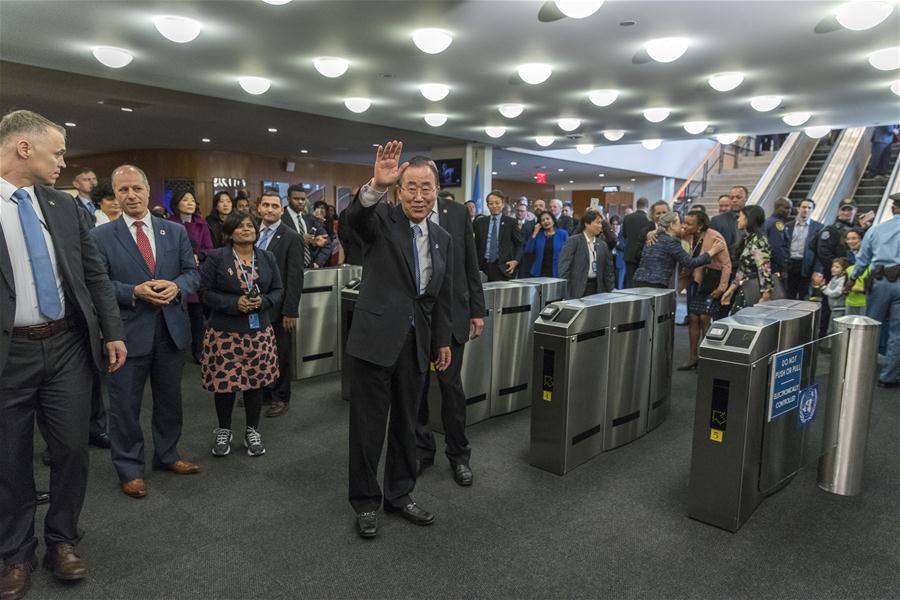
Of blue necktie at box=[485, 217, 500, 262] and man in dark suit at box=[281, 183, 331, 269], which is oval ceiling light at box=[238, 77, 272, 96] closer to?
man in dark suit at box=[281, 183, 331, 269]

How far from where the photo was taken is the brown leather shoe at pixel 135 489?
279 cm

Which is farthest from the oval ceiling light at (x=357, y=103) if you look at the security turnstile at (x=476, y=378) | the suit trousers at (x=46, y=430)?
the suit trousers at (x=46, y=430)

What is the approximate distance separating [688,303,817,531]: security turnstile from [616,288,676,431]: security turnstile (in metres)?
1.02

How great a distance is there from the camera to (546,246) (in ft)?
24.1

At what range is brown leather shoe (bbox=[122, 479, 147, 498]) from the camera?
279 centimetres

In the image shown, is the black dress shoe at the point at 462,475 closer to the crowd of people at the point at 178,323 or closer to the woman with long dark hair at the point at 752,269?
the crowd of people at the point at 178,323

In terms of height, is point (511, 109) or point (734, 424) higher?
point (511, 109)

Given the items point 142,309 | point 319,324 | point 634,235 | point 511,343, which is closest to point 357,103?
point 319,324

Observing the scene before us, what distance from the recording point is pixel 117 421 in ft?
9.31

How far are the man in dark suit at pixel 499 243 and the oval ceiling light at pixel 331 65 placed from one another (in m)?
2.21

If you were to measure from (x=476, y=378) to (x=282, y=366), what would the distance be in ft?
4.55

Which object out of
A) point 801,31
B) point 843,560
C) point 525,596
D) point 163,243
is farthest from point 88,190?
point 801,31

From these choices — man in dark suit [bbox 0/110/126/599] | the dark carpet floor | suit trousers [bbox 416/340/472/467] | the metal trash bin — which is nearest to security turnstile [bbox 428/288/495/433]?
the metal trash bin

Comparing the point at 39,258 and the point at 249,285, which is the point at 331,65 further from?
the point at 39,258
